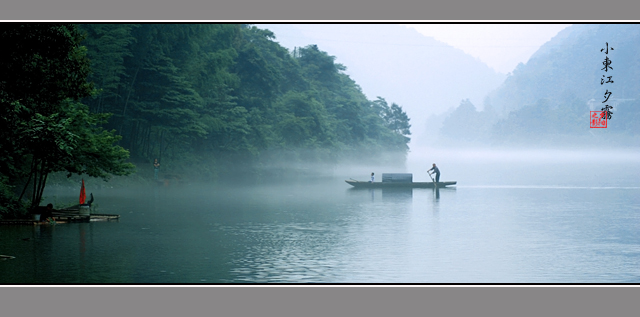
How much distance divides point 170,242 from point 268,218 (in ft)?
24.7

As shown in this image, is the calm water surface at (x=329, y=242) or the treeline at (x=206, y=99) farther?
the treeline at (x=206, y=99)

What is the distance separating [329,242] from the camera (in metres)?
21.9

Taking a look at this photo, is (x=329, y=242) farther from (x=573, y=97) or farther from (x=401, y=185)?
(x=573, y=97)

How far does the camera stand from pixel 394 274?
17.0 meters

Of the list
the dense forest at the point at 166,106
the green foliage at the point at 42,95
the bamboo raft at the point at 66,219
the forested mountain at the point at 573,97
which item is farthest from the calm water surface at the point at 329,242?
the forested mountain at the point at 573,97

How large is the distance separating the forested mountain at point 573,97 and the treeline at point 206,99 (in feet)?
214

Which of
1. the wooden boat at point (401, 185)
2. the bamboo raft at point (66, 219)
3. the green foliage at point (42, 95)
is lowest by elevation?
the bamboo raft at point (66, 219)

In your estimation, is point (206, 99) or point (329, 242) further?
point (206, 99)

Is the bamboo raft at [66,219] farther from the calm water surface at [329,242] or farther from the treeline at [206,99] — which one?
the treeline at [206,99]

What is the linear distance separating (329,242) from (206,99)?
34.7 m

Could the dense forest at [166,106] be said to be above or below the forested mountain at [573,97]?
below

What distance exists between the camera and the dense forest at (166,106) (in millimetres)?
22297

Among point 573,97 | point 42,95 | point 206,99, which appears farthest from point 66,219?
point 573,97

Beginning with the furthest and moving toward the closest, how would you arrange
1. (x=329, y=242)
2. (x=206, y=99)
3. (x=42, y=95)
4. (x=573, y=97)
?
(x=573, y=97)
(x=206, y=99)
(x=42, y=95)
(x=329, y=242)
